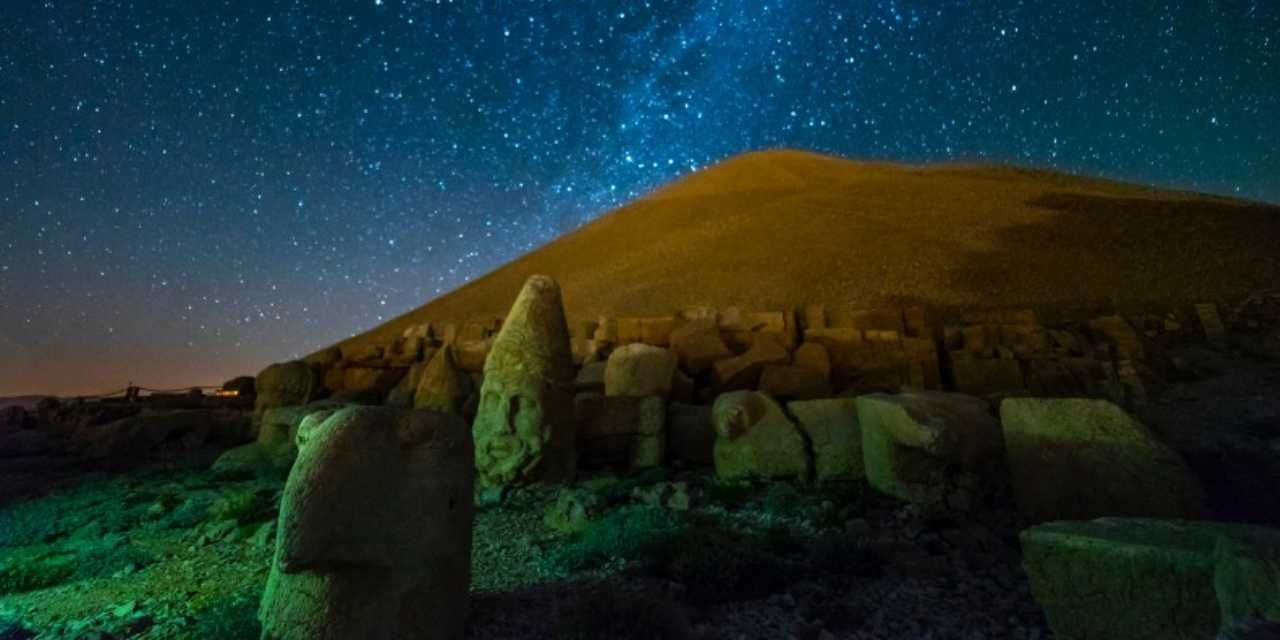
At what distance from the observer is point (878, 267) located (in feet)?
85.8

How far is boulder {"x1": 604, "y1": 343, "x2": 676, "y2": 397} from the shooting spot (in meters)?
10.9

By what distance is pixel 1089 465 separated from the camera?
572cm

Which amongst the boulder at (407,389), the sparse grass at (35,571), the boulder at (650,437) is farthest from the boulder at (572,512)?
the boulder at (407,389)

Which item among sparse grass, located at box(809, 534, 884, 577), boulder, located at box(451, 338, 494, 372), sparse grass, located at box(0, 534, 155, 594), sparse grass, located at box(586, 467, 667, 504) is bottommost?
sparse grass, located at box(809, 534, 884, 577)

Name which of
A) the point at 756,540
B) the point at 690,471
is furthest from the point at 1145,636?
the point at 690,471

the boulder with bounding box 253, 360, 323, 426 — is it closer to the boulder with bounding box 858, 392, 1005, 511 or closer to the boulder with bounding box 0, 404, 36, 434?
the boulder with bounding box 0, 404, 36, 434

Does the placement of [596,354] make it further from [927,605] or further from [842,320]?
[927,605]

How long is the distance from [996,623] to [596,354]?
10.9 metres

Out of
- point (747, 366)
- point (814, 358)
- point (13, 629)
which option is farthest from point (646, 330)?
point (13, 629)

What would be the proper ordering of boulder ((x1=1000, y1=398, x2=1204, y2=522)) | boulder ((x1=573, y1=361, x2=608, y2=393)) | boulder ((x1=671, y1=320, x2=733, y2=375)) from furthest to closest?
boulder ((x1=671, y1=320, x2=733, y2=375)) → boulder ((x1=573, y1=361, x2=608, y2=393)) → boulder ((x1=1000, y1=398, x2=1204, y2=522))

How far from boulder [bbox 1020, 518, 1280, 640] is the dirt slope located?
18.4 m

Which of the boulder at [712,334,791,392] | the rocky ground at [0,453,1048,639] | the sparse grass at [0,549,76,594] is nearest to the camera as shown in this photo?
the rocky ground at [0,453,1048,639]

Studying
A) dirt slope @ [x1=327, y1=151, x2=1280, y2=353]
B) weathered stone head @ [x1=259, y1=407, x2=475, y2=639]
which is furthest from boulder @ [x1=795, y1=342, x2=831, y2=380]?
dirt slope @ [x1=327, y1=151, x2=1280, y2=353]

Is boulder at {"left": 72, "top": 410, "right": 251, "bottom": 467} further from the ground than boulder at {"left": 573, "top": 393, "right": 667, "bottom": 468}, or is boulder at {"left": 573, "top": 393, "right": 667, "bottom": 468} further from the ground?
boulder at {"left": 72, "top": 410, "right": 251, "bottom": 467}
